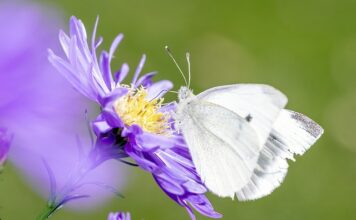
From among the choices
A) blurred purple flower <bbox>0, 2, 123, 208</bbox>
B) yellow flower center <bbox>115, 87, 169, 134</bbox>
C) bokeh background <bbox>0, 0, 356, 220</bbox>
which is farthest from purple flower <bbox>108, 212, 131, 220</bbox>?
bokeh background <bbox>0, 0, 356, 220</bbox>

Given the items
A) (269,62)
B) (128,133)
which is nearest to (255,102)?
(128,133)

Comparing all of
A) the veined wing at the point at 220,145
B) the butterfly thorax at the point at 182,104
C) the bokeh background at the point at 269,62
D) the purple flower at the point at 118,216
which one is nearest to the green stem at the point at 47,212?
the purple flower at the point at 118,216

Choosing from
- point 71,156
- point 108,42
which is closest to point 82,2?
point 108,42

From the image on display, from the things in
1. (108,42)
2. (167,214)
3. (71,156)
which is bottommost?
(167,214)

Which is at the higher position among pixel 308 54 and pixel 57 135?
pixel 57 135

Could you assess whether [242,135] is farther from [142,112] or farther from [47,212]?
[47,212]

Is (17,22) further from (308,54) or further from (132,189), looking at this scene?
(308,54)

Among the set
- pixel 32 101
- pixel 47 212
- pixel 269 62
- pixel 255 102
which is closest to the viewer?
pixel 32 101
